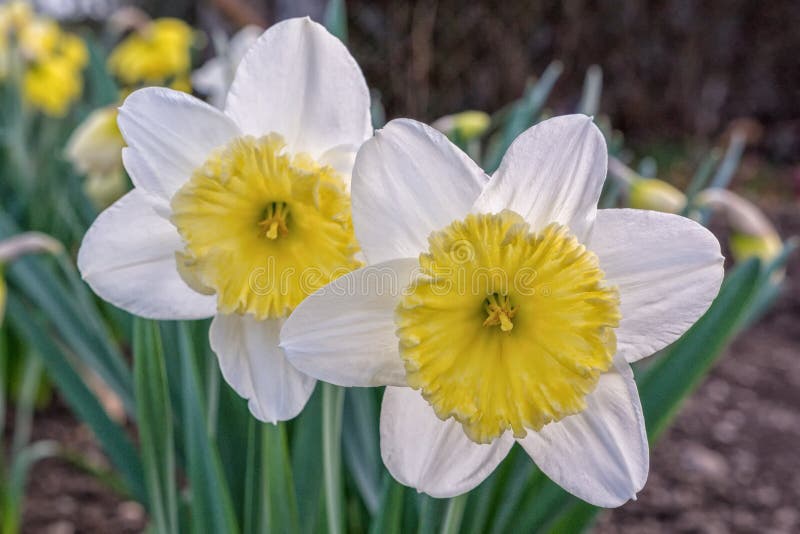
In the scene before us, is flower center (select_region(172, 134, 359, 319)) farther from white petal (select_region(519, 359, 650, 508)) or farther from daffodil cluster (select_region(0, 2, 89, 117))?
daffodil cluster (select_region(0, 2, 89, 117))

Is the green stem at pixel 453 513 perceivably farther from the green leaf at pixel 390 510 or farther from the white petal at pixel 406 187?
the white petal at pixel 406 187

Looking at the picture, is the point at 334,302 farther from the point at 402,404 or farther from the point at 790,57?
the point at 790,57

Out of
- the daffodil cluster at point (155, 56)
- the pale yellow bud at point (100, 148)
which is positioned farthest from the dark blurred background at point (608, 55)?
the pale yellow bud at point (100, 148)

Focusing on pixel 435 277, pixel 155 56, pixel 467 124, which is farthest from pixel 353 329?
pixel 155 56

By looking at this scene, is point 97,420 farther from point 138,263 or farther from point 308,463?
point 138,263

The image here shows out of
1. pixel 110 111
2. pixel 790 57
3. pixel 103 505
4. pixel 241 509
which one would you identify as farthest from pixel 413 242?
pixel 790 57
